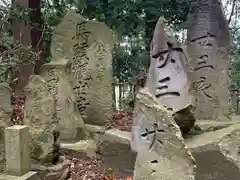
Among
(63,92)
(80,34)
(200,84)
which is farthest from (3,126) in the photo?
(200,84)

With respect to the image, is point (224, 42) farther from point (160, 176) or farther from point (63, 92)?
point (160, 176)

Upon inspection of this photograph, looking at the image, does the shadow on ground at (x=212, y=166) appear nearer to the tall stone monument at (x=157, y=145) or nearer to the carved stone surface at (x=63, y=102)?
the tall stone monument at (x=157, y=145)

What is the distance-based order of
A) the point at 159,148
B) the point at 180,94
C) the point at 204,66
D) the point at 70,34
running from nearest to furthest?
the point at 159,148
the point at 180,94
the point at 204,66
the point at 70,34

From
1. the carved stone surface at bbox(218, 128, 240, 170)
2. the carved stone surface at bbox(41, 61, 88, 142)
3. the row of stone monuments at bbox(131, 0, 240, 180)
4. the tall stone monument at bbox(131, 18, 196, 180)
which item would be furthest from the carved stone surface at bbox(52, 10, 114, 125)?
the tall stone monument at bbox(131, 18, 196, 180)

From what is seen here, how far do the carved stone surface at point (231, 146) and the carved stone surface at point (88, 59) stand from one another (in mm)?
2261

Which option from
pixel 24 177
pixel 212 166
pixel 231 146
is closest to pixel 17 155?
pixel 24 177

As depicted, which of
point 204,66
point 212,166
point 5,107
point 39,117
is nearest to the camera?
point 212,166

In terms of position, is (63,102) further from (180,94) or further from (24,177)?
(180,94)

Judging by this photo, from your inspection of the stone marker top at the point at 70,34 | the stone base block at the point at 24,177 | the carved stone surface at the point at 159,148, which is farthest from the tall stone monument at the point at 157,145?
the stone marker top at the point at 70,34

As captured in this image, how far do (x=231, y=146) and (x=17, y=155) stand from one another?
6.68 feet

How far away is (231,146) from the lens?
315cm

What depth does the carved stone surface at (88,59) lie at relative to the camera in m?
5.11

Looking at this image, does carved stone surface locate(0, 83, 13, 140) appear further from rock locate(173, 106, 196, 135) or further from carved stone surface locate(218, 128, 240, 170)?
carved stone surface locate(218, 128, 240, 170)

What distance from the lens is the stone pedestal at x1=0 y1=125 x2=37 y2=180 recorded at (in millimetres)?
3164
